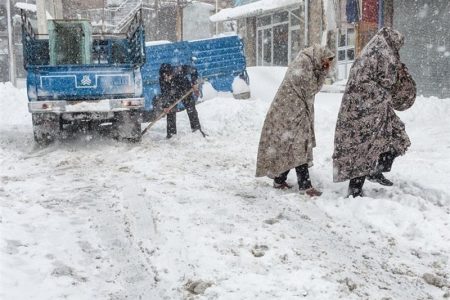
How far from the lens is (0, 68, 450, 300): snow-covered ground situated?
10.3 feet

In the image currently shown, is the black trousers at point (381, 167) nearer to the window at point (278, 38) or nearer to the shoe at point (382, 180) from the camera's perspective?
the shoe at point (382, 180)

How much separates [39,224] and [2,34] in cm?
2468

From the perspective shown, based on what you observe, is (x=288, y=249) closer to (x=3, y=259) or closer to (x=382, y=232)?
(x=382, y=232)

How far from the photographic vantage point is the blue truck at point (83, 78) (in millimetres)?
8562

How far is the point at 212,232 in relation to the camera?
4.09 meters

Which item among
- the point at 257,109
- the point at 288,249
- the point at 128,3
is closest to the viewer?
the point at 288,249

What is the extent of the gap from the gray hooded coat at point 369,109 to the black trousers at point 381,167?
0.39 feet

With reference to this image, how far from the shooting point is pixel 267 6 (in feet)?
71.2

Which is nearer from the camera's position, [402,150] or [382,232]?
[382,232]

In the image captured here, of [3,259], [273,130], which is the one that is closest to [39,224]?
[3,259]

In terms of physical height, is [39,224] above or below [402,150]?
below

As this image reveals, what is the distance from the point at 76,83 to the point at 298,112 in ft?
15.7

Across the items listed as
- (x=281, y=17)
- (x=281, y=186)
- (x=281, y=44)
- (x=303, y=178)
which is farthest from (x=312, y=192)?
(x=281, y=44)

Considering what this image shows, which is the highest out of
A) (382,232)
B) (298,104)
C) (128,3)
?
(128,3)
